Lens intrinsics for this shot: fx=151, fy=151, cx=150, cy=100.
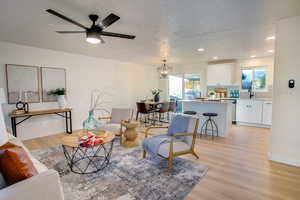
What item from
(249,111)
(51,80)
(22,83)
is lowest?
(249,111)

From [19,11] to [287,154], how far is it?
16.1 ft

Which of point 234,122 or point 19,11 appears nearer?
point 19,11

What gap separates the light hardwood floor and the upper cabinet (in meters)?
2.76

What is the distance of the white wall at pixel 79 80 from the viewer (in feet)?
12.6

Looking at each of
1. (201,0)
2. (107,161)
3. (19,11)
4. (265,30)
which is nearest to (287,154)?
(265,30)

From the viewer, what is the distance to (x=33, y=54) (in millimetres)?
4012

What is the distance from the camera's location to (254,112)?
17.1ft

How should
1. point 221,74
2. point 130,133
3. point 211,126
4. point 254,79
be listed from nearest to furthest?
point 130,133, point 211,126, point 254,79, point 221,74

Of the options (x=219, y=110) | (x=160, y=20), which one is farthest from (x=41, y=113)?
(x=219, y=110)

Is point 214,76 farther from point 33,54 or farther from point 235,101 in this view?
A: point 33,54

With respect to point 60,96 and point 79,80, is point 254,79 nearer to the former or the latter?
point 79,80

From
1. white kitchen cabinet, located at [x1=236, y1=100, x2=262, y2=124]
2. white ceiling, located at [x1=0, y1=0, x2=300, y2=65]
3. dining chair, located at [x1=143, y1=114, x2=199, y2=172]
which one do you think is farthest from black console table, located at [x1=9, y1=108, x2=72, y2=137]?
white kitchen cabinet, located at [x1=236, y1=100, x2=262, y2=124]

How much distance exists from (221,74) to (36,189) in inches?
249

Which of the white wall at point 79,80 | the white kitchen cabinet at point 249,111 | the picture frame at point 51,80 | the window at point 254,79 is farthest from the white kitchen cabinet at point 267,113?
the picture frame at point 51,80
